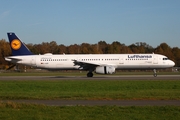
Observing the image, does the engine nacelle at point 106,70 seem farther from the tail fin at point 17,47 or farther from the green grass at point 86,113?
the green grass at point 86,113

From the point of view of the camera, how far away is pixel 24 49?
5053 cm

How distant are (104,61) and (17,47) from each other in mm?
13970

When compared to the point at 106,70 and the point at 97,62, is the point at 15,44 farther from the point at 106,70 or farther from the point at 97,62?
the point at 106,70

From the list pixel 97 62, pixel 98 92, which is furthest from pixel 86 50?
pixel 98 92

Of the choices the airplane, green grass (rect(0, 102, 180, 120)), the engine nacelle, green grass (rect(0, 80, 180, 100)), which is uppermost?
the airplane

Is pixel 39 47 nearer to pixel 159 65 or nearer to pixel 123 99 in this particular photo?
pixel 159 65

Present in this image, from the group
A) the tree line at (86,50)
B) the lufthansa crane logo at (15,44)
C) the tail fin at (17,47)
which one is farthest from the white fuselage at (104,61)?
the tree line at (86,50)

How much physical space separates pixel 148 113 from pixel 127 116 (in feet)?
3.68

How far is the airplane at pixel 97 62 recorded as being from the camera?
46.0 m

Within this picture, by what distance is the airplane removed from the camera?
46000 mm

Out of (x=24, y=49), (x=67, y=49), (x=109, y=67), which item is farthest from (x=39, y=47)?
(x=109, y=67)

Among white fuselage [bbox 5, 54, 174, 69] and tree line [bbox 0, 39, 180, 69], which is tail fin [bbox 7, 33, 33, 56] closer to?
white fuselage [bbox 5, 54, 174, 69]

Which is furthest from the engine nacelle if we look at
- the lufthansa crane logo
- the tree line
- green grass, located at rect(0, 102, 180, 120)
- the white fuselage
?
the tree line

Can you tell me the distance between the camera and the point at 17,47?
5069 centimetres
